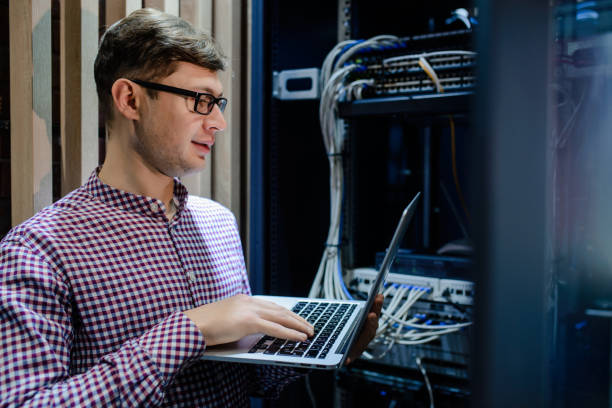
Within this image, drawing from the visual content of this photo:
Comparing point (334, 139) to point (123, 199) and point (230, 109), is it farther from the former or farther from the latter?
point (123, 199)

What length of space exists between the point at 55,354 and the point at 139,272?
0.23m

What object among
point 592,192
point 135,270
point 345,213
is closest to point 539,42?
point 592,192

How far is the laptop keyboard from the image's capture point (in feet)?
2.71

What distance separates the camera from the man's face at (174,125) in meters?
1.03

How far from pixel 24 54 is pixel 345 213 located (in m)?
1.01

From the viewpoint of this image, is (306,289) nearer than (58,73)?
No

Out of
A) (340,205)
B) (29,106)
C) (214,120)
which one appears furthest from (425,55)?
(29,106)

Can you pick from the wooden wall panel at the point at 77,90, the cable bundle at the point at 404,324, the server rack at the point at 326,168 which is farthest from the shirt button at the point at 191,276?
the cable bundle at the point at 404,324

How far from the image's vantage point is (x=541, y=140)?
0.24 metres

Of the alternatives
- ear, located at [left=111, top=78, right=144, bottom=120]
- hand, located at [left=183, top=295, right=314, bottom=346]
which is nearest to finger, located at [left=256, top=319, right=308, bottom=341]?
hand, located at [left=183, top=295, right=314, bottom=346]

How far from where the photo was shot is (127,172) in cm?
107

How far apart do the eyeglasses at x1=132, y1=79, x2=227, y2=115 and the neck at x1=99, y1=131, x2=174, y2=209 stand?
15 centimetres

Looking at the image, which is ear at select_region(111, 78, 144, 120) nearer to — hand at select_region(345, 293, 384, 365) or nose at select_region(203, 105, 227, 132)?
nose at select_region(203, 105, 227, 132)

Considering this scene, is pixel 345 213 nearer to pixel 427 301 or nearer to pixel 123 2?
pixel 427 301
